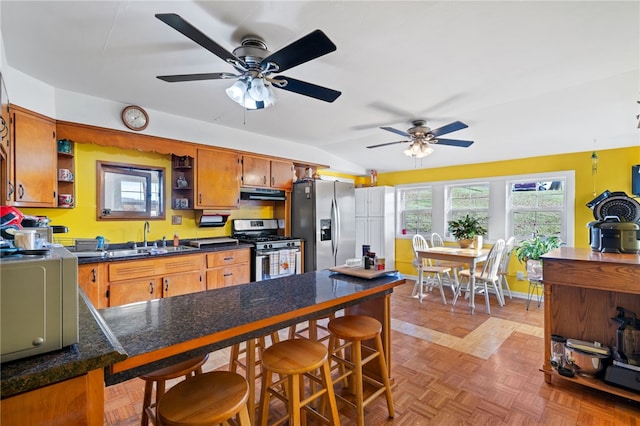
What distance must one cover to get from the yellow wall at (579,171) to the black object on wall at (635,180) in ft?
0.14

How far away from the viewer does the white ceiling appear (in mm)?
1665

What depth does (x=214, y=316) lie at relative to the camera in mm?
1259

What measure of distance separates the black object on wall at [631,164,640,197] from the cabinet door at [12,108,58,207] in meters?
6.14

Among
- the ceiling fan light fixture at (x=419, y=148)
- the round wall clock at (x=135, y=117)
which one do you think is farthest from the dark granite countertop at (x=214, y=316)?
the round wall clock at (x=135, y=117)

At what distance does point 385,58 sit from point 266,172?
2482 millimetres

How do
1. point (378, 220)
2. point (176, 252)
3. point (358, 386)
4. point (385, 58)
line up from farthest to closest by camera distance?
point (378, 220), point (176, 252), point (385, 58), point (358, 386)

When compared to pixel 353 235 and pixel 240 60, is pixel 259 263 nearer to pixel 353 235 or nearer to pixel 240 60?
pixel 353 235

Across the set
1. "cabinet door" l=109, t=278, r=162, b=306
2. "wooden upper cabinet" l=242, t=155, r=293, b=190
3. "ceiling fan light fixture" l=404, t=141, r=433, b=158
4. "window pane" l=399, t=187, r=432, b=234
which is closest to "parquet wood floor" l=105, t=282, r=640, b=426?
"cabinet door" l=109, t=278, r=162, b=306

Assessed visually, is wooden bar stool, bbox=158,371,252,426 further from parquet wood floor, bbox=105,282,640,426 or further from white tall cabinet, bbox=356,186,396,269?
white tall cabinet, bbox=356,186,396,269

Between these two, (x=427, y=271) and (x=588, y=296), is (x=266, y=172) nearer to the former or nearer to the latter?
(x=427, y=271)

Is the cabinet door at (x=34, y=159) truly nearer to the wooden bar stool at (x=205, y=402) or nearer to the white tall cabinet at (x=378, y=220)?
the wooden bar stool at (x=205, y=402)

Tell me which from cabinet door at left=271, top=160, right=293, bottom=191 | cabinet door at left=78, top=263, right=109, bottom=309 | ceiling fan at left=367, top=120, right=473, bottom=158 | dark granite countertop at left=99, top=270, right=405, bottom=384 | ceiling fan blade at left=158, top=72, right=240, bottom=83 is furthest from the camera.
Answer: cabinet door at left=271, top=160, right=293, bottom=191

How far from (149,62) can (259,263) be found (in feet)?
7.96

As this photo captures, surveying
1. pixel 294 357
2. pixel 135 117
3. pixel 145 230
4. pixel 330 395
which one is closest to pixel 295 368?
pixel 294 357
